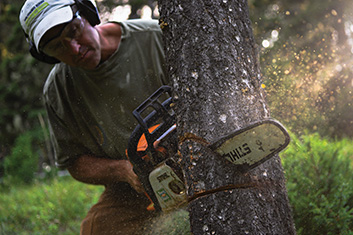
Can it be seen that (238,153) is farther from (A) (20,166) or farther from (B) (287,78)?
(A) (20,166)

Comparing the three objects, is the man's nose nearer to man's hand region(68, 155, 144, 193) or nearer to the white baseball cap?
the white baseball cap

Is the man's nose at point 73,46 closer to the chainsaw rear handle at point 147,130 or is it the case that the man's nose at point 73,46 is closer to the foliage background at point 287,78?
the chainsaw rear handle at point 147,130

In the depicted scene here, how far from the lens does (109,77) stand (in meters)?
2.62

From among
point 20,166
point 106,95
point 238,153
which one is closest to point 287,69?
point 106,95

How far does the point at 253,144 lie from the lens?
1.15m

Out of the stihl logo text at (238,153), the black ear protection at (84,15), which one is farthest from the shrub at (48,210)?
the stihl logo text at (238,153)

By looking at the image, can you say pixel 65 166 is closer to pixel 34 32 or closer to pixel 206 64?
pixel 34 32

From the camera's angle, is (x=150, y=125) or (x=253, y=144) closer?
(x=253, y=144)

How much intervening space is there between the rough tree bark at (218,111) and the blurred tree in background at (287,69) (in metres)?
0.63

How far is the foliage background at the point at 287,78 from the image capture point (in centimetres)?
298

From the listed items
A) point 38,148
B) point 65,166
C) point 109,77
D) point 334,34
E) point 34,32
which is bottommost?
point 38,148

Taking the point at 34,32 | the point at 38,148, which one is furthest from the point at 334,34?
the point at 38,148

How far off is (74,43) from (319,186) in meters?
2.16

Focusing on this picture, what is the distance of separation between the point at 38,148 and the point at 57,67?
967 cm
